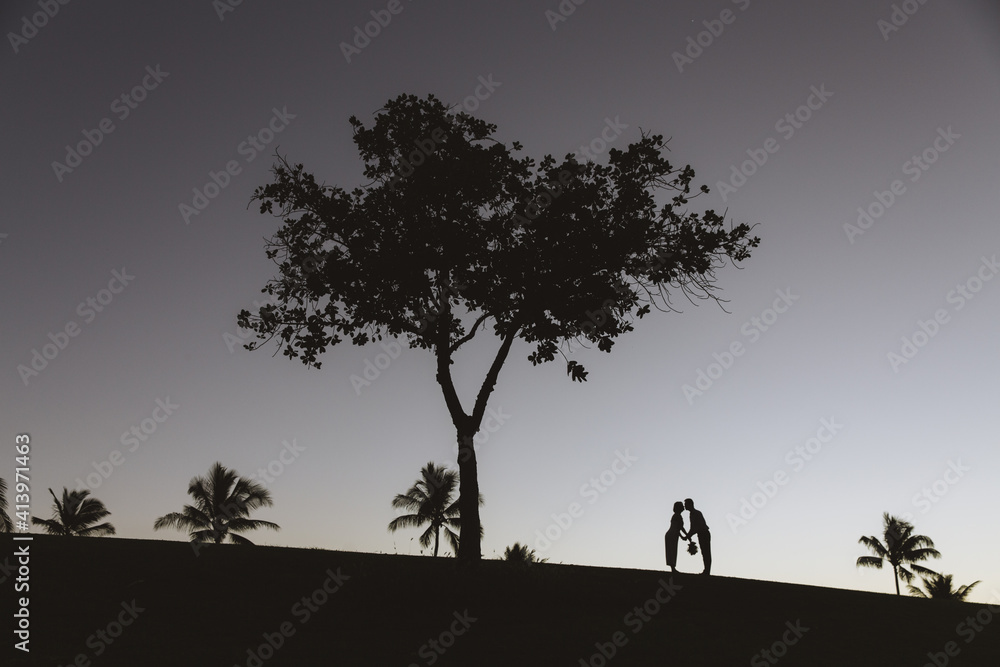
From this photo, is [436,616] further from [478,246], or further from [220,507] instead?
[220,507]

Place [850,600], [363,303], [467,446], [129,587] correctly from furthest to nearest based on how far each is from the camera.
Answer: [363,303], [467,446], [850,600], [129,587]

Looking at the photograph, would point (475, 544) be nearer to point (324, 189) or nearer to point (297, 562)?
point (297, 562)

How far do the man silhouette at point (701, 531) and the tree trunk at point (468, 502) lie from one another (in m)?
→ 5.42

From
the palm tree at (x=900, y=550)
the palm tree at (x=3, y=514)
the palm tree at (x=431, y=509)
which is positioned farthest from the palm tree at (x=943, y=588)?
the palm tree at (x=3, y=514)

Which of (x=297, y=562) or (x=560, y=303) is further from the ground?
(x=560, y=303)

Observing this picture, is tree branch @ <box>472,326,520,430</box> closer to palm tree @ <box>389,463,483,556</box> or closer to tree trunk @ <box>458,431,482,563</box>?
tree trunk @ <box>458,431,482,563</box>

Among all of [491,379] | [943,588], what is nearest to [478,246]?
[491,379]

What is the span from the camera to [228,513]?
49.0 m

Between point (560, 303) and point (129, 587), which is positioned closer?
point (129, 587)

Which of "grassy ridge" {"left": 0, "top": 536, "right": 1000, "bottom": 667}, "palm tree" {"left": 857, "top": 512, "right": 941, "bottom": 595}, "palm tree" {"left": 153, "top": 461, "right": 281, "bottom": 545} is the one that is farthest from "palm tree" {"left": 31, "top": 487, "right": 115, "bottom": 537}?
"palm tree" {"left": 857, "top": 512, "right": 941, "bottom": 595}

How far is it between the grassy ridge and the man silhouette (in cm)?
77

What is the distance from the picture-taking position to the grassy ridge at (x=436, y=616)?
35.6ft

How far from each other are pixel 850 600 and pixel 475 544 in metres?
8.95

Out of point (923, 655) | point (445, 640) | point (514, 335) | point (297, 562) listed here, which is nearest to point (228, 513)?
point (297, 562)
